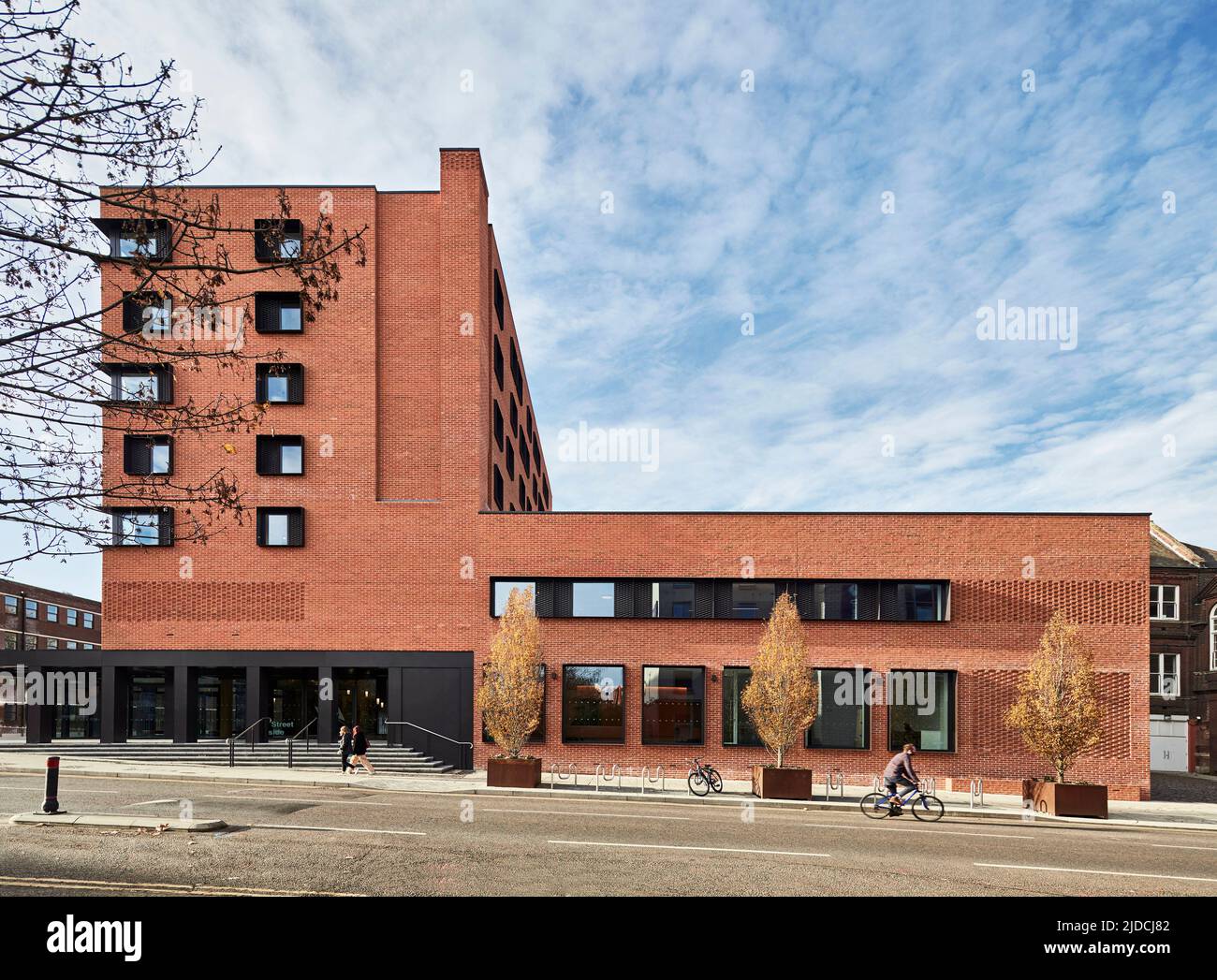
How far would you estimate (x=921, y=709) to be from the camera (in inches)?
1100

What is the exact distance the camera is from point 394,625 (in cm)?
3014

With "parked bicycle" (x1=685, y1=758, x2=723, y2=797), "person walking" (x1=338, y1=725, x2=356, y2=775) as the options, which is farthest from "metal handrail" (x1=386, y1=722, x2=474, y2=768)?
"parked bicycle" (x1=685, y1=758, x2=723, y2=797)

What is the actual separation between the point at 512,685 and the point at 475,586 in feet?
19.6

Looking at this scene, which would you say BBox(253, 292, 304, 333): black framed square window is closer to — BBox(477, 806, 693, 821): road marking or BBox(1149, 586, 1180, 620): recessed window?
BBox(477, 806, 693, 821): road marking

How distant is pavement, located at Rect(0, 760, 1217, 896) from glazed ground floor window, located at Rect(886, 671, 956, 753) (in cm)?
618

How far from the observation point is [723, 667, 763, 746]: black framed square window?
2811cm

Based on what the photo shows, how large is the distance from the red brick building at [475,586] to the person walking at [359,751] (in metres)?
3.42

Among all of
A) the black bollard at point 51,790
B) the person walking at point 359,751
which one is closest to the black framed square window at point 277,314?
the person walking at point 359,751

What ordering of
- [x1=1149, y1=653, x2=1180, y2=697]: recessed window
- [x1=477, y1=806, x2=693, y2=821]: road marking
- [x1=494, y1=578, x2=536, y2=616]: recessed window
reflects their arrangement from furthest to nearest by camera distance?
[x1=1149, y1=653, x2=1180, y2=697]: recessed window < [x1=494, y1=578, x2=536, y2=616]: recessed window < [x1=477, y1=806, x2=693, y2=821]: road marking

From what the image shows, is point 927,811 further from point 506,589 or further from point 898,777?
point 506,589

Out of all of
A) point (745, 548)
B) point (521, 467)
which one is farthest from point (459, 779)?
point (521, 467)

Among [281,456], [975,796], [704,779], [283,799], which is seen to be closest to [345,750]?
[283,799]

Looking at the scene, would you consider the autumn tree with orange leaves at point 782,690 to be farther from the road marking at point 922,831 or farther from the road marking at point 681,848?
the road marking at point 681,848
